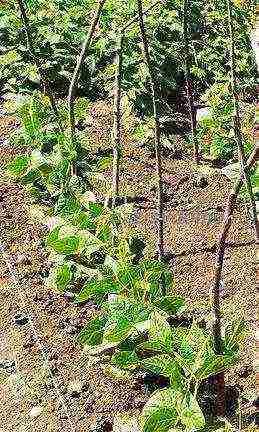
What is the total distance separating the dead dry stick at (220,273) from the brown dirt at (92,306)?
0.24 meters

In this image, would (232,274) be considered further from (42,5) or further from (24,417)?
(42,5)

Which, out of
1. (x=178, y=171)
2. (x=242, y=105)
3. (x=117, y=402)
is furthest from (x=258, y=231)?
(x=242, y=105)

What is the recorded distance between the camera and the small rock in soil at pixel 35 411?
Answer: 262 cm

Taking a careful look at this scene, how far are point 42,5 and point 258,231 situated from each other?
3341 mm

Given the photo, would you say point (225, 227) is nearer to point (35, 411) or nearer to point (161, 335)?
point (161, 335)

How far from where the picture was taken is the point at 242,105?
4.12 meters

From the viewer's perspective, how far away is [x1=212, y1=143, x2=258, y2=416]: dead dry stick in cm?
194

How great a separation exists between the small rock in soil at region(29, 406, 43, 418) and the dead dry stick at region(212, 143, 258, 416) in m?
0.66

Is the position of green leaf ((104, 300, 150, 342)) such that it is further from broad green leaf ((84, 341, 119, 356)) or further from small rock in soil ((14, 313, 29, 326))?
small rock in soil ((14, 313, 29, 326))

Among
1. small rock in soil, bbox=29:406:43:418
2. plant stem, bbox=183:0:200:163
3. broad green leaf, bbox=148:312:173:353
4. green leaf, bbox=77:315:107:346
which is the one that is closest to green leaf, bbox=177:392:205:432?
broad green leaf, bbox=148:312:173:353

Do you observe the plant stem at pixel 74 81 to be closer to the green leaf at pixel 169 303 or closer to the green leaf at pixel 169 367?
the green leaf at pixel 169 303

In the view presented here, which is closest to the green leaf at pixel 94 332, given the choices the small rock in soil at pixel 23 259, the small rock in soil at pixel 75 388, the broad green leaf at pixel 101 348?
the broad green leaf at pixel 101 348

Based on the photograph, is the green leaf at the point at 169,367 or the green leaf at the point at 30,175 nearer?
the green leaf at the point at 169,367

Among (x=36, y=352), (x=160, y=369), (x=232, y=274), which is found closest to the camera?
(x=160, y=369)
